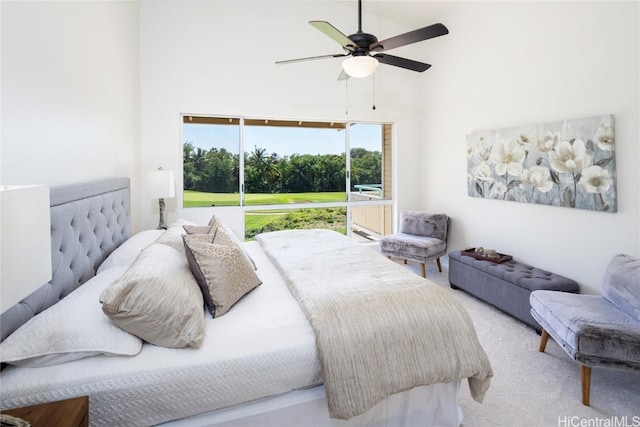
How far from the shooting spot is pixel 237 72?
434 cm

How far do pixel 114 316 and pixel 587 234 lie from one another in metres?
3.56

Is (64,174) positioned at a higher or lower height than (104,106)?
lower

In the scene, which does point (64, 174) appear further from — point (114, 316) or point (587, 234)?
point (587, 234)

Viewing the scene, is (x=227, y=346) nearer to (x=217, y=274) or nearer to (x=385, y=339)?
(x=217, y=274)

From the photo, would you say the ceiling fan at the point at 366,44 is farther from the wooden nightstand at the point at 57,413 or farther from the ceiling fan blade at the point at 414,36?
the wooden nightstand at the point at 57,413

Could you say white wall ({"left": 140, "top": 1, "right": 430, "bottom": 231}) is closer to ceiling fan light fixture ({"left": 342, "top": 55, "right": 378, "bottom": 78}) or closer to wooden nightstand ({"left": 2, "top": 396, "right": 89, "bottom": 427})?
ceiling fan light fixture ({"left": 342, "top": 55, "right": 378, "bottom": 78})

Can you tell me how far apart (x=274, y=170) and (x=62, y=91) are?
2984 mm

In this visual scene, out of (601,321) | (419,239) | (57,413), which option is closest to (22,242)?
(57,413)

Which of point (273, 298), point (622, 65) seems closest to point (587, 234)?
point (622, 65)

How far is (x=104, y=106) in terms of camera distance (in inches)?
104

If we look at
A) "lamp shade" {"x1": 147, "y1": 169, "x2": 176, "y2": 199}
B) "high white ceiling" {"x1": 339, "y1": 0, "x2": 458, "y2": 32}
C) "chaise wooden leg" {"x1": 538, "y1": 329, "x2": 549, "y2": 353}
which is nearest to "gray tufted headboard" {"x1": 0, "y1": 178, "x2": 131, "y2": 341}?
"lamp shade" {"x1": 147, "y1": 169, "x2": 176, "y2": 199}

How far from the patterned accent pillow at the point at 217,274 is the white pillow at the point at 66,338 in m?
0.40

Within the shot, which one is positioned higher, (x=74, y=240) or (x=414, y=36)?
(x=414, y=36)

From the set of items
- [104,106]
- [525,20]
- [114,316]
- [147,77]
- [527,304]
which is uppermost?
[525,20]
